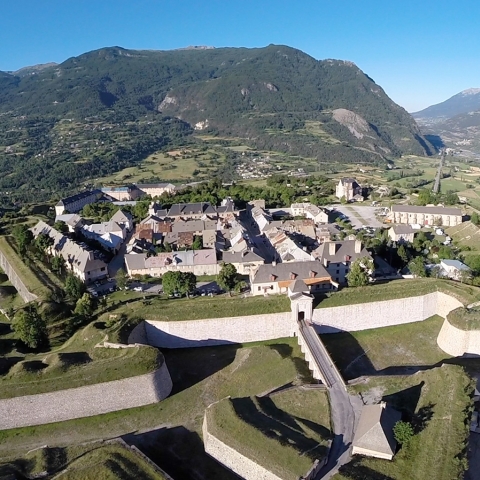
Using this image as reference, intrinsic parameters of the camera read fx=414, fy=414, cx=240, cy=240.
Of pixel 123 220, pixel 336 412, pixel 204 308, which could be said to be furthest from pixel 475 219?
pixel 123 220

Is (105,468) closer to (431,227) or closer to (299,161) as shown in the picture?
(431,227)

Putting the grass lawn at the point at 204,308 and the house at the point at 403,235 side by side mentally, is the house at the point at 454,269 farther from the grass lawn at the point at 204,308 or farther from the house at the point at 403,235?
the grass lawn at the point at 204,308

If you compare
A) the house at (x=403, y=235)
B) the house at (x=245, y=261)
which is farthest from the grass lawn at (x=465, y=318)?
the house at (x=403, y=235)

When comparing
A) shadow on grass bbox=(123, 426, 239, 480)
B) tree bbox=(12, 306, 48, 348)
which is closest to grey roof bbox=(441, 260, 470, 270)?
shadow on grass bbox=(123, 426, 239, 480)

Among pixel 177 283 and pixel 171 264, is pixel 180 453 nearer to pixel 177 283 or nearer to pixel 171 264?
pixel 177 283

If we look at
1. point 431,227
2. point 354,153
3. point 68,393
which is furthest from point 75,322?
A: point 354,153

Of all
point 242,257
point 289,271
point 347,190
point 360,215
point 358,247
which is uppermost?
point 347,190
